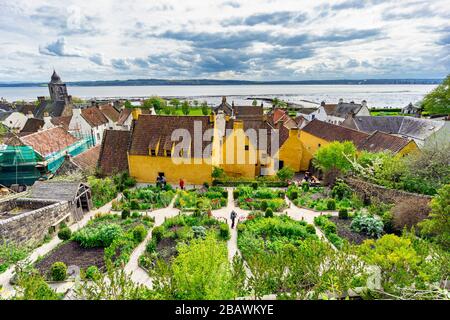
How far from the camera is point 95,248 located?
1516cm

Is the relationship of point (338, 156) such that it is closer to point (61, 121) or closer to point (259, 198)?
point (259, 198)

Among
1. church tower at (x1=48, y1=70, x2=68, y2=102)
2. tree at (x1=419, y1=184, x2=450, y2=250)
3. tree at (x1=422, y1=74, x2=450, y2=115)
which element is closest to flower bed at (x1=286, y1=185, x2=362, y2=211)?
tree at (x1=419, y1=184, x2=450, y2=250)

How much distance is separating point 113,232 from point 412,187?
21.3 m

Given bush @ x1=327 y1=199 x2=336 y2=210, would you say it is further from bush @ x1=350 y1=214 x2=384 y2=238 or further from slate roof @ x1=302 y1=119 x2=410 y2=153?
slate roof @ x1=302 y1=119 x2=410 y2=153

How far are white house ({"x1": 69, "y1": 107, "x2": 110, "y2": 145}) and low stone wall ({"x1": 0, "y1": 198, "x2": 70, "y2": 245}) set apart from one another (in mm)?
27313

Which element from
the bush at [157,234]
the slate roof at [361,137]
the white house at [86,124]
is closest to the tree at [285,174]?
the slate roof at [361,137]

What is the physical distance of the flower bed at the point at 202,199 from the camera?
67.8ft

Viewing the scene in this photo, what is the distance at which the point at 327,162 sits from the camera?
2480 centimetres

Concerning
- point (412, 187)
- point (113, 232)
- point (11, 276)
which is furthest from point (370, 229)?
point (11, 276)

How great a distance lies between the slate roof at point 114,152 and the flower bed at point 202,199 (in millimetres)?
7875

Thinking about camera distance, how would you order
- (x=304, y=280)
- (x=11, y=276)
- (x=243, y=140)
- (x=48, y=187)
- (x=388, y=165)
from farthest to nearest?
1. (x=243, y=140)
2. (x=388, y=165)
3. (x=48, y=187)
4. (x=11, y=276)
5. (x=304, y=280)

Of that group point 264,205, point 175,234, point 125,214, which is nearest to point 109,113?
point 125,214

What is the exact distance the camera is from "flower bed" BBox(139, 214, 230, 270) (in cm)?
1405
